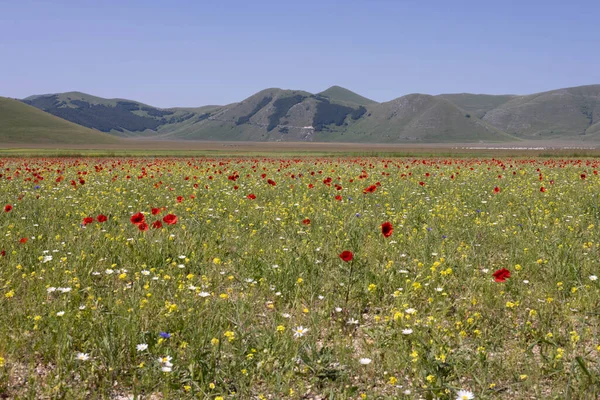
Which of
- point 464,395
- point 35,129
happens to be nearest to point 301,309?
point 464,395

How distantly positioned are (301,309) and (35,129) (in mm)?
192740

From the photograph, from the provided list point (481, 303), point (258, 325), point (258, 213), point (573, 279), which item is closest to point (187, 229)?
point (258, 213)

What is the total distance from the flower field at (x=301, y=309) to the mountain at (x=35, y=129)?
552 feet

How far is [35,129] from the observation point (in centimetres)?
17125

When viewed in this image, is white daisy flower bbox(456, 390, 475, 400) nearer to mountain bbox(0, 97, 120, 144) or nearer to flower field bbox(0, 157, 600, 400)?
flower field bbox(0, 157, 600, 400)

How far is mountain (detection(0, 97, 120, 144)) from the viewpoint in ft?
522

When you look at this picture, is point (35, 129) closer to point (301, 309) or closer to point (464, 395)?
point (301, 309)

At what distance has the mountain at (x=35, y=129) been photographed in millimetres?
159250

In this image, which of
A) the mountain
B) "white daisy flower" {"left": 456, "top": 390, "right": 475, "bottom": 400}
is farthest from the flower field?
the mountain

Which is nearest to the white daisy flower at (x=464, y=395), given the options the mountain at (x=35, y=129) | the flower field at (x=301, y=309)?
the flower field at (x=301, y=309)

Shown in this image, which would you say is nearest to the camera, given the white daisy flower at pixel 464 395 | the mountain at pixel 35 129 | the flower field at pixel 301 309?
the white daisy flower at pixel 464 395

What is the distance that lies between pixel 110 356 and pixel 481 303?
3673mm

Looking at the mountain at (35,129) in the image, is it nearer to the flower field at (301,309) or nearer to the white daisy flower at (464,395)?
the flower field at (301,309)

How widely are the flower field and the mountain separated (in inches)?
6626
